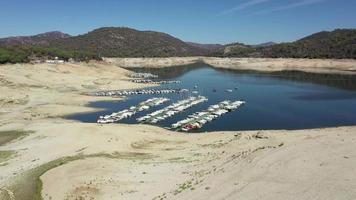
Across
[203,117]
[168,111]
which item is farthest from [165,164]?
[168,111]

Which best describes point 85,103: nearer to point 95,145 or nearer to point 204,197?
point 95,145

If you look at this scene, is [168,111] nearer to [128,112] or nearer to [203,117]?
[128,112]

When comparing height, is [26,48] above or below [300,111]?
above

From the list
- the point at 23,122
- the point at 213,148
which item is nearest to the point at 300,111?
the point at 213,148

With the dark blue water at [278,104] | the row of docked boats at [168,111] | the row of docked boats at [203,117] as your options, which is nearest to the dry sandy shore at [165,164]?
the row of docked boats at [203,117]

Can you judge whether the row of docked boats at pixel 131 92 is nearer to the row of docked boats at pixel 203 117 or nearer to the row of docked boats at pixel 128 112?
the row of docked boats at pixel 128 112
